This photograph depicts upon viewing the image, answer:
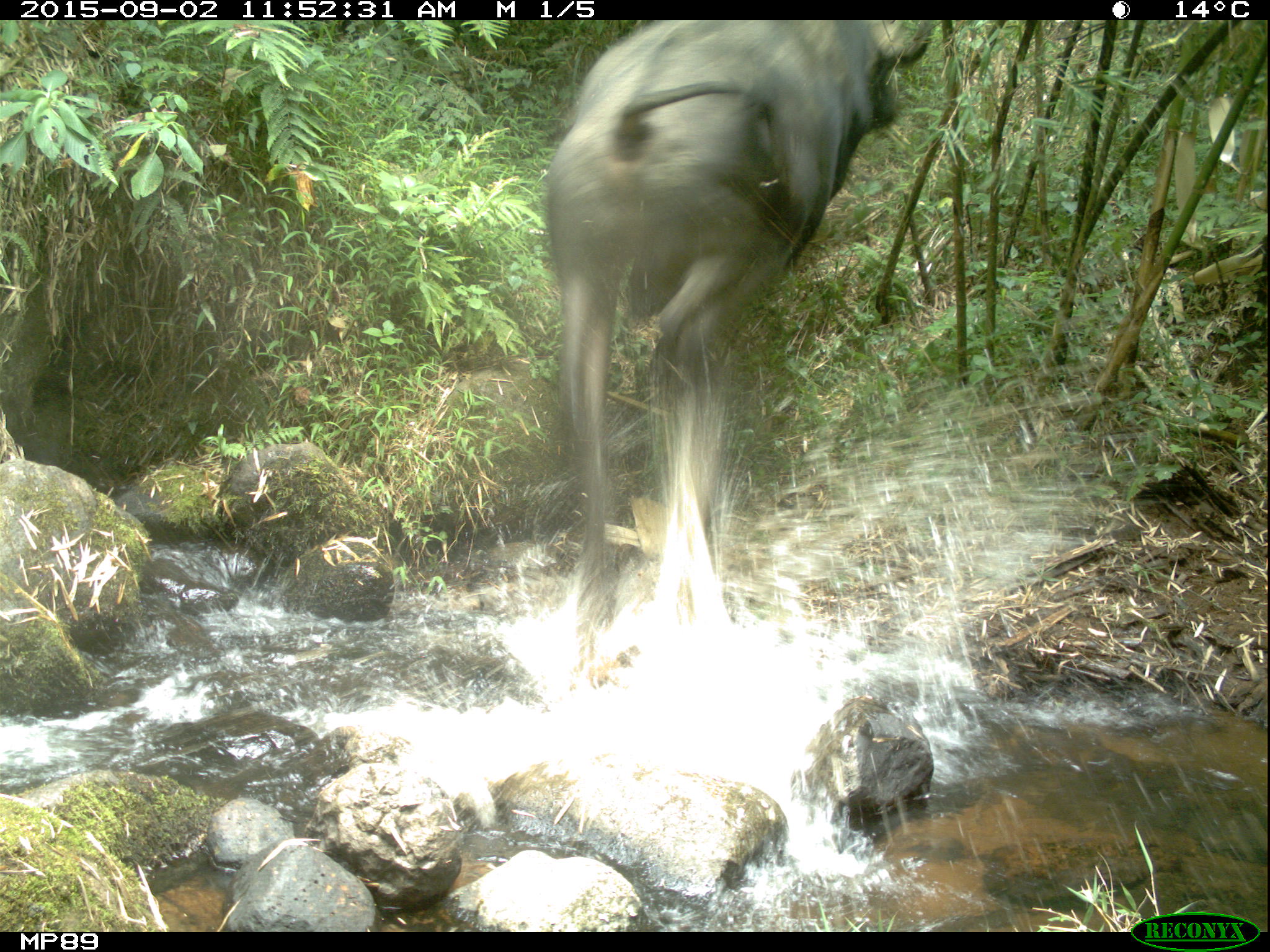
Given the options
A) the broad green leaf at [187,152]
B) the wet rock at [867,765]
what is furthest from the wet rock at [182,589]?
the wet rock at [867,765]

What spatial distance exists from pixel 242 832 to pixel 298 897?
42 cm

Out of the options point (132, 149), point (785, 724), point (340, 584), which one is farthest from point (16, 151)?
point (785, 724)

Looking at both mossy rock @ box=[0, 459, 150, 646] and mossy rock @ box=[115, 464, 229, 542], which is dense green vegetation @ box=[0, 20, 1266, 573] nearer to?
mossy rock @ box=[115, 464, 229, 542]

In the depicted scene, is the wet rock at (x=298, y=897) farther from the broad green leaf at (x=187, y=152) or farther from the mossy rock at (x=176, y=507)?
the mossy rock at (x=176, y=507)

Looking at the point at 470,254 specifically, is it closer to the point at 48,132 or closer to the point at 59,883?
the point at 48,132

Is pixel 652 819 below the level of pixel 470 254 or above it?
below

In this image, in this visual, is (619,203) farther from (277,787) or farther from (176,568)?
(176,568)

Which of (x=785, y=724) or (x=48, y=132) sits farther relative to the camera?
(x=785, y=724)

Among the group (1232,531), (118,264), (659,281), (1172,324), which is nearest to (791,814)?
(659,281)

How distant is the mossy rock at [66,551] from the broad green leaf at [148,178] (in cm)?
93

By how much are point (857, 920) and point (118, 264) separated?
3.21 meters

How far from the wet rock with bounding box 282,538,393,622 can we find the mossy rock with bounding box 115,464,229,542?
37cm

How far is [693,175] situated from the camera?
2178mm
